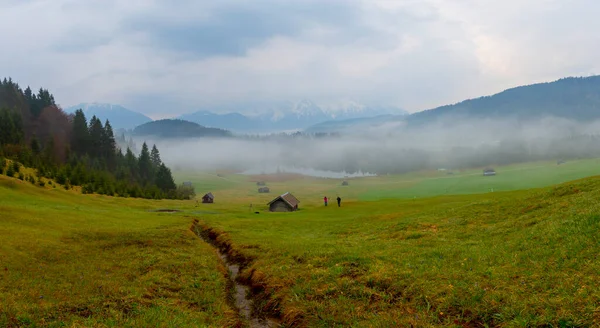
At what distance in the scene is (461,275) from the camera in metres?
16.1

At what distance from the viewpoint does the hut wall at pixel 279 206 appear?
335ft

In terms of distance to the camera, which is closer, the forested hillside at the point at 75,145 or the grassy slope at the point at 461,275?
the grassy slope at the point at 461,275

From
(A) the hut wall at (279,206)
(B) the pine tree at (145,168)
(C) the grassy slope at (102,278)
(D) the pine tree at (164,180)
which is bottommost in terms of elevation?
→ (A) the hut wall at (279,206)

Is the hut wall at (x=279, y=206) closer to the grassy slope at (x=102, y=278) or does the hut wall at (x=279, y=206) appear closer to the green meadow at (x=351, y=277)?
the grassy slope at (x=102, y=278)

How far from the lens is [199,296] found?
19578 mm

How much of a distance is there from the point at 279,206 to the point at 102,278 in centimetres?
8280

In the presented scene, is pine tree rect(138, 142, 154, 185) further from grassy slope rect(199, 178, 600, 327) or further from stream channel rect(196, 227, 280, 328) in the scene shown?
grassy slope rect(199, 178, 600, 327)

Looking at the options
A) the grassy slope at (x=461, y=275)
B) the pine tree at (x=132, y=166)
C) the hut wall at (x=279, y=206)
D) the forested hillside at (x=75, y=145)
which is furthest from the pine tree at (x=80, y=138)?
the grassy slope at (x=461, y=275)

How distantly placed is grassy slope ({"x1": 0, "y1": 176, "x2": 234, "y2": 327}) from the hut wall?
65.4 meters

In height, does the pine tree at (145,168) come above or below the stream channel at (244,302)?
above

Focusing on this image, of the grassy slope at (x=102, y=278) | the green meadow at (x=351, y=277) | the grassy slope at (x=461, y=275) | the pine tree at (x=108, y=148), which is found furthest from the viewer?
the pine tree at (x=108, y=148)

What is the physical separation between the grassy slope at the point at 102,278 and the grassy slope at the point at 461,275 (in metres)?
4.19

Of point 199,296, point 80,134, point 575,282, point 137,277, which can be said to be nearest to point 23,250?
point 137,277

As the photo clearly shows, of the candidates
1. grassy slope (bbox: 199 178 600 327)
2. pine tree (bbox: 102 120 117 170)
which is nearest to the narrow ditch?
grassy slope (bbox: 199 178 600 327)
